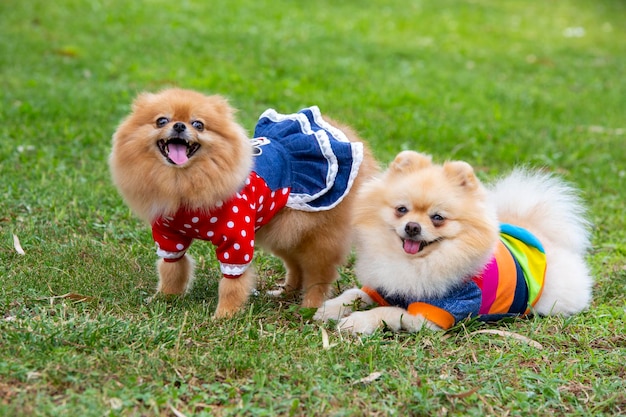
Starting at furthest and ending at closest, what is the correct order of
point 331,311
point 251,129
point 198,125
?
point 251,129, point 331,311, point 198,125

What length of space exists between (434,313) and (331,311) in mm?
583

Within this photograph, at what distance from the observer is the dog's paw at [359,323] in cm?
386

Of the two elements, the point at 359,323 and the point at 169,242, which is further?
the point at 169,242

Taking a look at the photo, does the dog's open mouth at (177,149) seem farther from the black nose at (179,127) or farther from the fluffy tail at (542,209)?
the fluffy tail at (542,209)

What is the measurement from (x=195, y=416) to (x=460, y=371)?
129 cm

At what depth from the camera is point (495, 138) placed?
822cm

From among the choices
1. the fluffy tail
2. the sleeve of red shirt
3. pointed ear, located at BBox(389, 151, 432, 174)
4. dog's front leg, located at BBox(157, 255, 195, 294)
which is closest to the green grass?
dog's front leg, located at BBox(157, 255, 195, 294)

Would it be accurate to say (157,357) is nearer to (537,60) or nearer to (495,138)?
(495,138)

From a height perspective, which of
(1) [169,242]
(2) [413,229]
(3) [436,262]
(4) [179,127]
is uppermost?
(4) [179,127]

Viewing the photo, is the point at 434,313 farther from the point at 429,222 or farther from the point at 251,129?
the point at 251,129

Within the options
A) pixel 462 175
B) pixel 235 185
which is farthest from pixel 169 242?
pixel 462 175

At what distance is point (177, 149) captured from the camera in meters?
3.76

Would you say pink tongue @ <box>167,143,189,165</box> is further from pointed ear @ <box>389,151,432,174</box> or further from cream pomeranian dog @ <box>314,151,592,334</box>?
pointed ear @ <box>389,151,432,174</box>

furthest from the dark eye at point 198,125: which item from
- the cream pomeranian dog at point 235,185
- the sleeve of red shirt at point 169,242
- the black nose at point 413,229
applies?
the black nose at point 413,229
